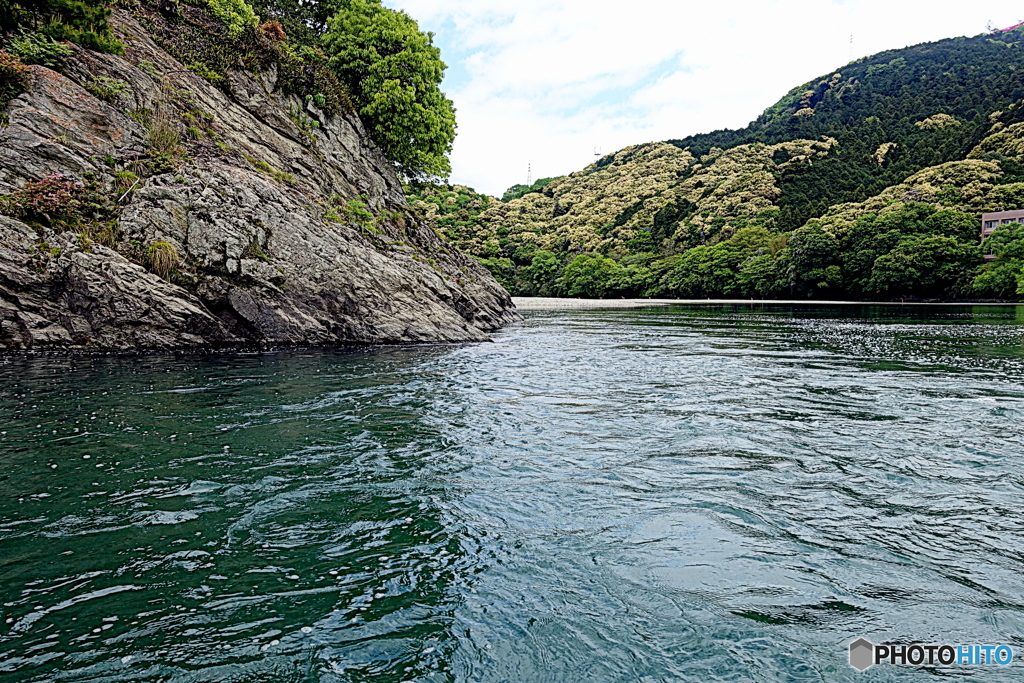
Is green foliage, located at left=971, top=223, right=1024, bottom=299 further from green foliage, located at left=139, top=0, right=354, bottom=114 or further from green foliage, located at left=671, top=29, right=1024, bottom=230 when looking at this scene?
green foliage, located at left=139, top=0, right=354, bottom=114

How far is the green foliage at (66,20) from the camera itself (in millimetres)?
19562

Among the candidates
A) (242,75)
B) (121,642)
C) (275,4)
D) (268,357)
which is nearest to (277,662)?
(121,642)

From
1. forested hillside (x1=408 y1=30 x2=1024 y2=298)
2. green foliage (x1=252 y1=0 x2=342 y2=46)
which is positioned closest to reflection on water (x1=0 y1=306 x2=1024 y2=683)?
green foliage (x1=252 y1=0 x2=342 y2=46)

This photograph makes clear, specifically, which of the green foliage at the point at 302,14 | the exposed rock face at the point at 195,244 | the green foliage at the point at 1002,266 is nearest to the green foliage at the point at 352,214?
the exposed rock face at the point at 195,244

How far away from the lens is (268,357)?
1697 cm

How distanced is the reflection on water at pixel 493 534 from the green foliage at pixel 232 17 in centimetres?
2450

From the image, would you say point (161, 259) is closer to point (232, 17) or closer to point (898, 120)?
point (232, 17)

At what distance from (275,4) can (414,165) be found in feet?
51.5

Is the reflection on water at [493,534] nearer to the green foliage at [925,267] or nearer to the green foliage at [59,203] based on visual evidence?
the green foliage at [59,203]

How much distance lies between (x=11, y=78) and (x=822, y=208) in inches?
4534

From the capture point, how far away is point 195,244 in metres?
18.4

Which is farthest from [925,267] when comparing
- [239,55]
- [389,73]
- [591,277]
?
[239,55]

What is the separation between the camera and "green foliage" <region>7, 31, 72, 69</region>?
18.9 meters

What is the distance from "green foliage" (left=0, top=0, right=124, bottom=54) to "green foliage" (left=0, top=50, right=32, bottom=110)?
8.24 feet
